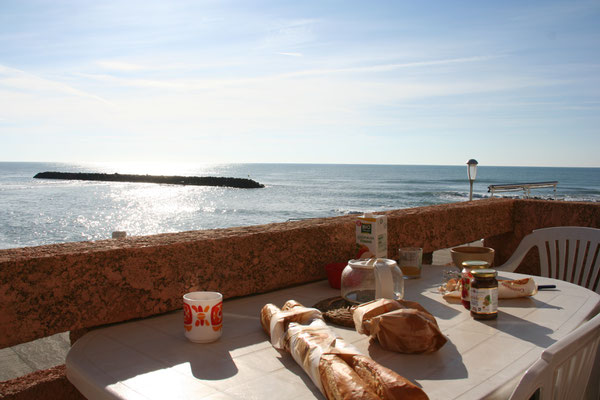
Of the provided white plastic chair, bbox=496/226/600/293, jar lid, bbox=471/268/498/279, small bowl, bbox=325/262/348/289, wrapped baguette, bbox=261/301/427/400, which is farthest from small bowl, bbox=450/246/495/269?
wrapped baguette, bbox=261/301/427/400

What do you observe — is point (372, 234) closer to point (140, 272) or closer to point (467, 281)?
point (467, 281)

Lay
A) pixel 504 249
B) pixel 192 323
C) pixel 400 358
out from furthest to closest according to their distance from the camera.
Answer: pixel 504 249 → pixel 192 323 → pixel 400 358

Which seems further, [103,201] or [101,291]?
[103,201]

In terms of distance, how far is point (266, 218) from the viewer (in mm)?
31469

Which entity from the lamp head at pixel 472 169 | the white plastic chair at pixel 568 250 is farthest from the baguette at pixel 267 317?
the lamp head at pixel 472 169

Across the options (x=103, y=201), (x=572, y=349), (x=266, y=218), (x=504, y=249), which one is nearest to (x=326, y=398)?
(x=572, y=349)

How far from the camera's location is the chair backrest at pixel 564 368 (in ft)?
2.74

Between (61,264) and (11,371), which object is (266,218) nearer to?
(11,371)

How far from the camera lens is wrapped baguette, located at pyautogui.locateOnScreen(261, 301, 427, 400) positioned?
915mm

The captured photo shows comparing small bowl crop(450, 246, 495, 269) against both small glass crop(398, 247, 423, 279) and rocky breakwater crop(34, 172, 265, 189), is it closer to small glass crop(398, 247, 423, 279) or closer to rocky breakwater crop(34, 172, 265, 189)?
small glass crop(398, 247, 423, 279)

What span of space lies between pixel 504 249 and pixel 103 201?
42917 millimetres

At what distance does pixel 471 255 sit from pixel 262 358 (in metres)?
1.36

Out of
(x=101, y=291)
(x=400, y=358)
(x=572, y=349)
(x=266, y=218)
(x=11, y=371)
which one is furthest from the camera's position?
(x=266, y=218)

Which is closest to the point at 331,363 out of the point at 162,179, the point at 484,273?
the point at 484,273
